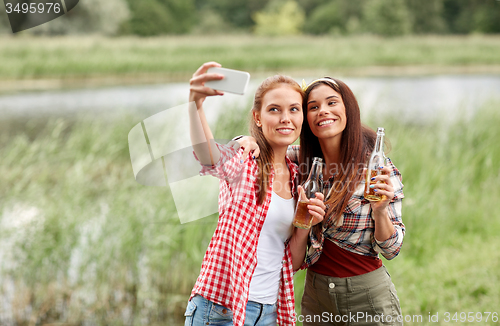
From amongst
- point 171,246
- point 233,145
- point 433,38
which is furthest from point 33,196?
point 433,38

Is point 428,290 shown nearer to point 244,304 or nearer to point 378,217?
point 378,217

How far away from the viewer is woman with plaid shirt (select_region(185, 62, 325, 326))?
1263mm

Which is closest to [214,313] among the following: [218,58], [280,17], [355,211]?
[355,211]

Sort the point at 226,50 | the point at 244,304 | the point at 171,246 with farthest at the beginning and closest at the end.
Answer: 1. the point at 226,50
2. the point at 171,246
3. the point at 244,304

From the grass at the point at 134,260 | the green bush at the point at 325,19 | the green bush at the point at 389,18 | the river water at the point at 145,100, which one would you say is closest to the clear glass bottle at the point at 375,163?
the grass at the point at 134,260

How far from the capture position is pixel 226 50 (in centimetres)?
1731

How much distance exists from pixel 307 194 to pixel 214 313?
485 millimetres

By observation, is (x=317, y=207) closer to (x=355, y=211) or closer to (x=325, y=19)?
(x=355, y=211)

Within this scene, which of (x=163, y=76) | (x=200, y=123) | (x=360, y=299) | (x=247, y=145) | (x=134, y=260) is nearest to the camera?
(x=200, y=123)

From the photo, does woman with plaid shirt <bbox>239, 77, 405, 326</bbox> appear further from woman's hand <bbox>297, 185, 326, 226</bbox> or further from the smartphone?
the smartphone

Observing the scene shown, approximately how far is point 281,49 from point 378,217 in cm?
1774

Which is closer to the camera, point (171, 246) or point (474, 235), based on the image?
point (171, 246)

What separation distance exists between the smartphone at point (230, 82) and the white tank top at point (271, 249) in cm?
44

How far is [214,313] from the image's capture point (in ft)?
4.24
